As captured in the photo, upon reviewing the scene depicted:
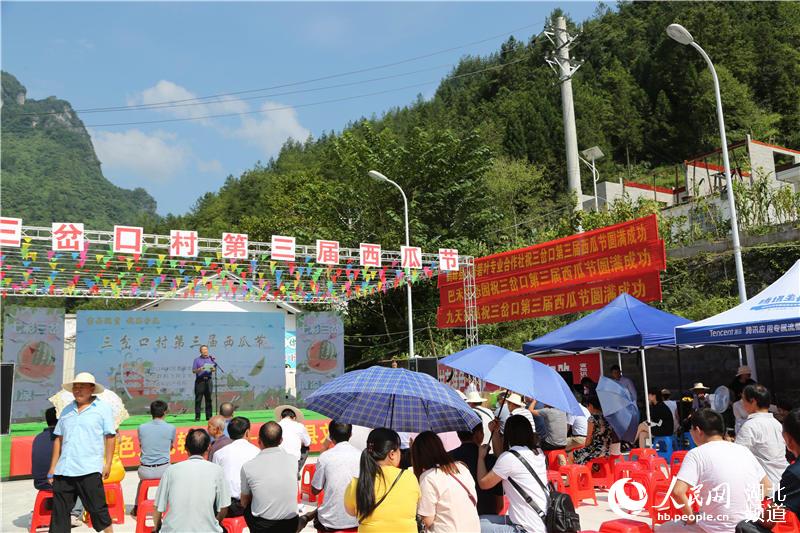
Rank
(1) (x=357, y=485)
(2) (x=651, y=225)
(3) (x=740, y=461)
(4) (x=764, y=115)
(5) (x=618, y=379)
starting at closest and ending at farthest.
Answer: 1. (1) (x=357, y=485)
2. (3) (x=740, y=461)
3. (5) (x=618, y=379)
4. (2) (x=651, y=225)
5. (4) (x=764, y=115)

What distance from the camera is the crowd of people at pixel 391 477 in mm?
3568

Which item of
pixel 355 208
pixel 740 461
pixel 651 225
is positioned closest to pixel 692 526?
pixel 740 461

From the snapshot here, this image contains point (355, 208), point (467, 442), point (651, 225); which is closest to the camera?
point (467, 442)

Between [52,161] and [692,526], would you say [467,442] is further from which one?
[52,161]

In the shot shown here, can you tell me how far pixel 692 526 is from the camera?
407cm

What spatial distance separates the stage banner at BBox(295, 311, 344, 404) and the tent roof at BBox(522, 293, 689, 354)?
8654 mm

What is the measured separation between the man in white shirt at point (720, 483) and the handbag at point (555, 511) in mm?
599

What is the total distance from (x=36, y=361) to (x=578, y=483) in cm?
1271

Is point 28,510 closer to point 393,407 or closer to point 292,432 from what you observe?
point 292,432

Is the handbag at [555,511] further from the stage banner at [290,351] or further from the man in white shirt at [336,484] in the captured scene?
the stage banner at [290,351]

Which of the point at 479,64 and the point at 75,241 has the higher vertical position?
the point at 479,64

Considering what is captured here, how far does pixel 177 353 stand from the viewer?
1678 centimetres

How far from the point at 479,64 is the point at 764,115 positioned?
1218 inches

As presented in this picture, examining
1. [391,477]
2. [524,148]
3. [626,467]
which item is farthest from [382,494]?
[524,148]
